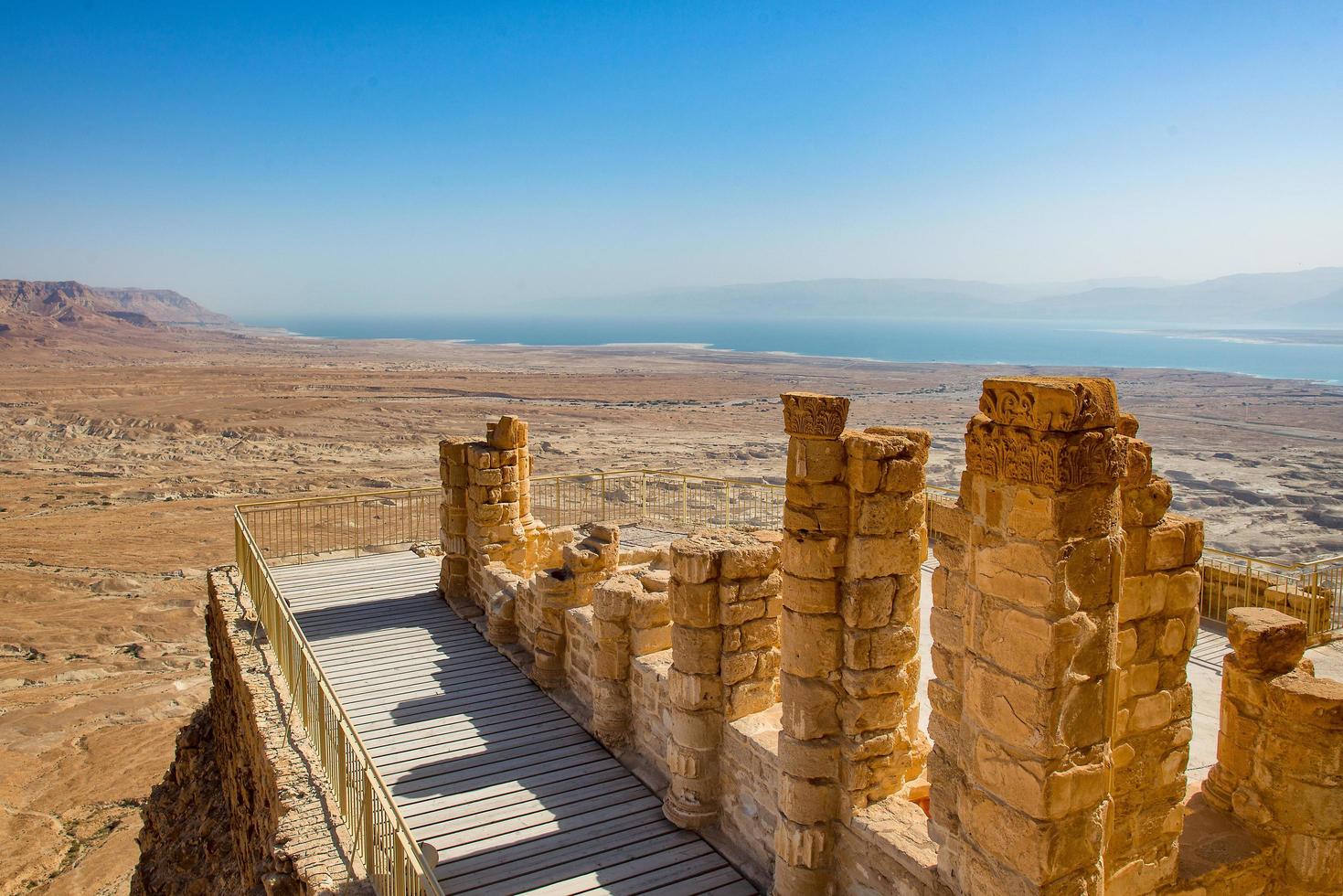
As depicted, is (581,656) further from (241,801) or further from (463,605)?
(241,801)

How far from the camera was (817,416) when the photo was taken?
6.50 meters

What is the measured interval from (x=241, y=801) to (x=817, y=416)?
8876 millimetres

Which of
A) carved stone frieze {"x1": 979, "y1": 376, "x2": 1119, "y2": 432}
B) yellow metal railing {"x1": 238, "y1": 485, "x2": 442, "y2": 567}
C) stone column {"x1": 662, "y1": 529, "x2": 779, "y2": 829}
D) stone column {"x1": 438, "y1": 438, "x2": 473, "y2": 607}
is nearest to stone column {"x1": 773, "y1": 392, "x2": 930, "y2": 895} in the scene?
stone column {"x1": 662, "y1": 529, "x2": 779, "y2": 829}

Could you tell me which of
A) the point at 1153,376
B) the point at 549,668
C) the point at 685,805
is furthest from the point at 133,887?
the point at 1153,376

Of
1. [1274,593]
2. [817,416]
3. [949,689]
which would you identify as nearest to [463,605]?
[817,416]

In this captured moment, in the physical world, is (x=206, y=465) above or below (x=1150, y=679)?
below

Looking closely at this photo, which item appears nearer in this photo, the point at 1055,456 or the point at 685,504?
the point at 1055,456

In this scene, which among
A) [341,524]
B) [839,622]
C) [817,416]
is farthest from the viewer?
[341,524]

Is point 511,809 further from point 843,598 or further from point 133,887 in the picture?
point 133,887

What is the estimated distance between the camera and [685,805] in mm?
7961

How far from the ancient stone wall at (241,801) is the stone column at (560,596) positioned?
9.01 feet

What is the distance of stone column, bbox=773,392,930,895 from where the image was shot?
650 cm

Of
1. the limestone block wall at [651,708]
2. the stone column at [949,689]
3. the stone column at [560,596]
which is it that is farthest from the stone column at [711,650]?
the stone column at [560,596]

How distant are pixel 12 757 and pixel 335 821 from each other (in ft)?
40.5
